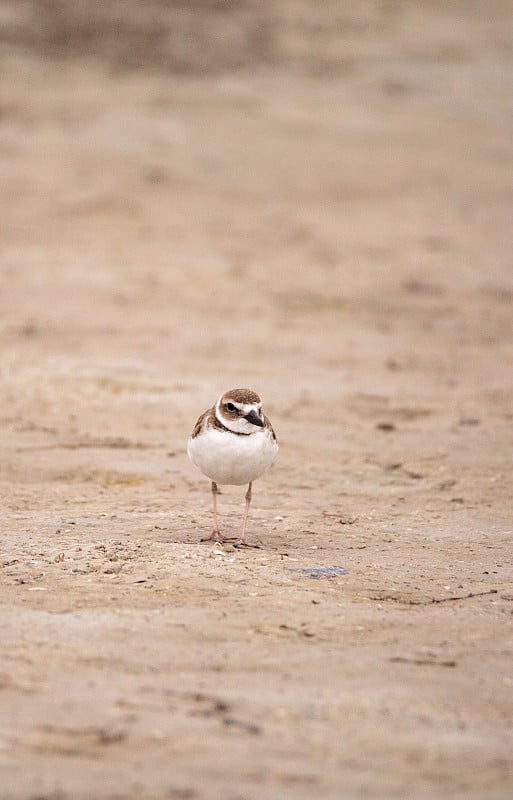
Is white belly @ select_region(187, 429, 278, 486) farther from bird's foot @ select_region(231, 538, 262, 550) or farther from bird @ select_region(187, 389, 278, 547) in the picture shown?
bird's foot @ select_region(231, 538, 262, 550)

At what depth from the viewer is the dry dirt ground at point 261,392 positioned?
14.8 feet

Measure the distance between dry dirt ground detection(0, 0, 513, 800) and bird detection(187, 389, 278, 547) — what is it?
49cm

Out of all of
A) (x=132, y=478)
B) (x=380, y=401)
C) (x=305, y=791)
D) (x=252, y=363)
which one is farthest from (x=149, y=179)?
(x=305, y=791)

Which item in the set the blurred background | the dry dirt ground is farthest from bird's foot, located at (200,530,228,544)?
the blurred background

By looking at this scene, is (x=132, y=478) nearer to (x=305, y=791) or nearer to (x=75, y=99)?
(x=305, y=791)

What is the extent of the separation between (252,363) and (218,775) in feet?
26.9

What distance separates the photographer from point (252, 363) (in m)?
12.1

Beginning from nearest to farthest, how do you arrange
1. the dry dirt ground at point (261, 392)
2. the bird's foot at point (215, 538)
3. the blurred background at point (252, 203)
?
the dry dirt ground at point (261, 392) → the bird's foot at point (215, 538) → the blurred background at point (252, 203)

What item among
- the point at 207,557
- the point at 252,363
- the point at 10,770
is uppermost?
the point at 10,770

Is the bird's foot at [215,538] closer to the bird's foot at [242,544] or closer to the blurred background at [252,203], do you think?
the bird's foot at [242,544]

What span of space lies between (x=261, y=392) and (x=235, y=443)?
14.3 ft

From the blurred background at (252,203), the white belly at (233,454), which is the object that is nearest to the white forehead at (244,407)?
the white belly at (233,454)

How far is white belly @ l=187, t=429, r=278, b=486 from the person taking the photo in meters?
6.84

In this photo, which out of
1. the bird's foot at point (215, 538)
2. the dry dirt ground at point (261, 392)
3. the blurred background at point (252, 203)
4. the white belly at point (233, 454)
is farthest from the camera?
the blurred background at point (252, 203)
